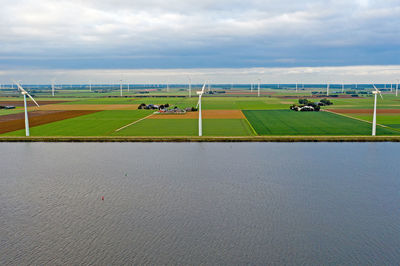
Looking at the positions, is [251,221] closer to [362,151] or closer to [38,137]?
[362,151]

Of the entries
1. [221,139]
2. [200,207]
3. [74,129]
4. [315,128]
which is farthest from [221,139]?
[74,129]

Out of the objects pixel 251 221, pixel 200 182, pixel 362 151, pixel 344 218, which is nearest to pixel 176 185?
pixel 200 182

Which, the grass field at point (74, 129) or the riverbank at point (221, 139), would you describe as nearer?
the riverbank at point (221, 139)

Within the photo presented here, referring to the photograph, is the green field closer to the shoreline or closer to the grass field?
the shoreline

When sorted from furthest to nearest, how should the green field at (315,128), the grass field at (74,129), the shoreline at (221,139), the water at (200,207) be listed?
1. the grass field at (74,129)
2. the green field at (315,128)
3. the shoreline at (221,139)
4. the water at (200,207)

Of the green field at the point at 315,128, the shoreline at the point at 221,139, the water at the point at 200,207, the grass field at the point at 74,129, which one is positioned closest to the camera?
the water at the point at 200,207

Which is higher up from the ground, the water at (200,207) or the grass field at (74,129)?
the grass field at (74,129)

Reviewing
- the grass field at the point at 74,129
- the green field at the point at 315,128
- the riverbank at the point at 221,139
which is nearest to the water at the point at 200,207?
the riverbank at the point at 221,139

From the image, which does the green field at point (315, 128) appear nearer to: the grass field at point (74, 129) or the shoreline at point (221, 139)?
the shoreline at point (221, 139)
